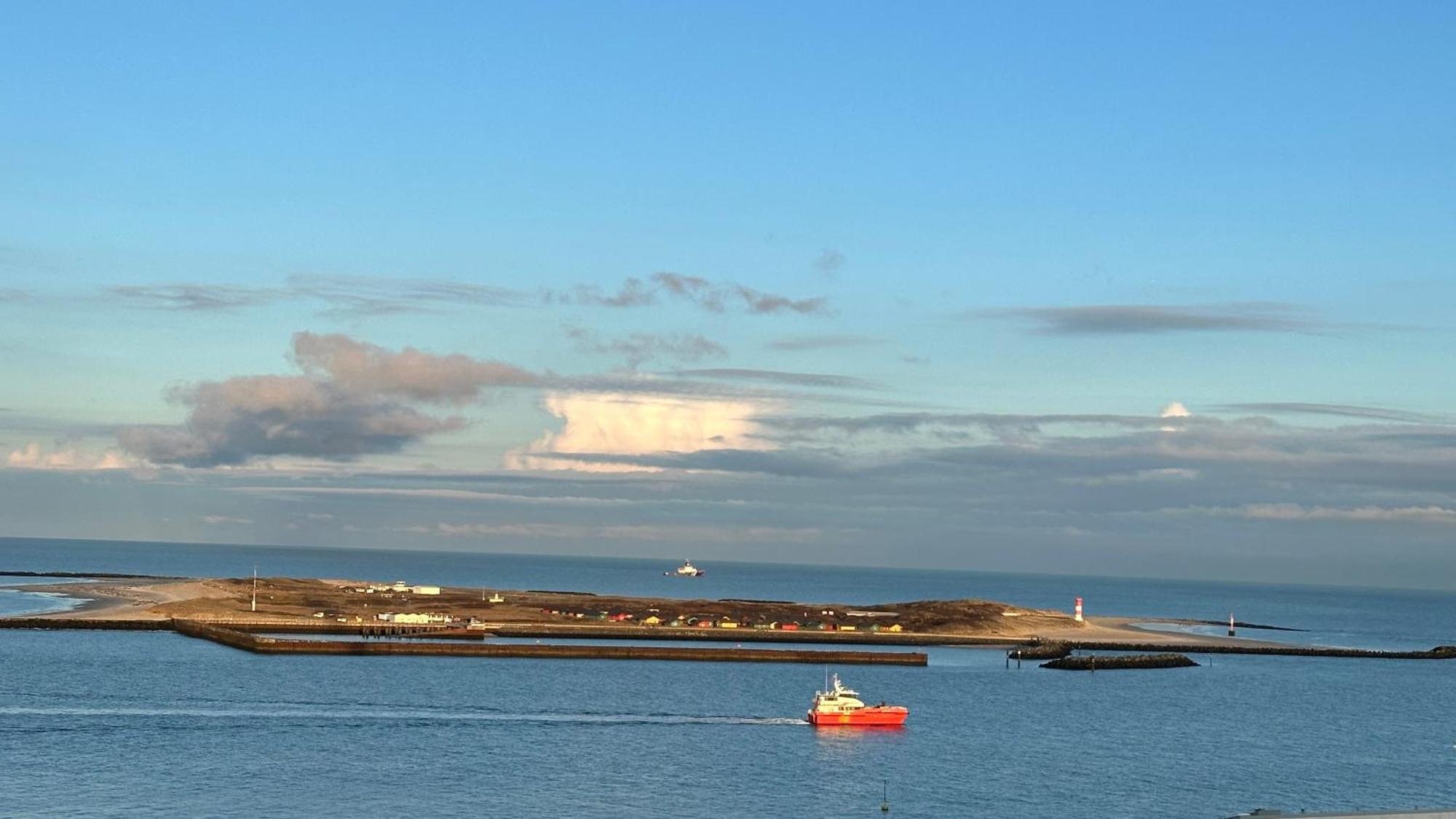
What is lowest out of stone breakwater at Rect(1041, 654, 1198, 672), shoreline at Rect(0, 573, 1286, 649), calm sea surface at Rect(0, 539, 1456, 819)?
calm sea surface at Rect(0, 539, 1456, 819)

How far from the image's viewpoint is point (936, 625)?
166 metres

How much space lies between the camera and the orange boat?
8775 cm

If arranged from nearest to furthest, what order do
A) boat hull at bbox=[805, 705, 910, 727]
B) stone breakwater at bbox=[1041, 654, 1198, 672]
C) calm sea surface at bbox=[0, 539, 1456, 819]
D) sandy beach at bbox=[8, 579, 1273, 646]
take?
calm sea surface at bbox=[0, 539, 1456, 819]
boat hull at bbox=[805, 705, 910, 727]
stone breakwater at bbox=[1041, 654, 1198, 672]
sandy beach at bbox=[8, 579, 1273, 646]

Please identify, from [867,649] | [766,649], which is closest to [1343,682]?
[867,649]

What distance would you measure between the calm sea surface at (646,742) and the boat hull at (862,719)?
965 millimetres

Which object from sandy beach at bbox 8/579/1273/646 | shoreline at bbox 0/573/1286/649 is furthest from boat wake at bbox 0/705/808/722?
sandy beach at bbox 8/579/1273/646

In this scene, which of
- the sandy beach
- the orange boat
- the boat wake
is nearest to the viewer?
the boat wake

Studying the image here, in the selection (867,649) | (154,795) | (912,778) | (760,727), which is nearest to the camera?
(154,795)

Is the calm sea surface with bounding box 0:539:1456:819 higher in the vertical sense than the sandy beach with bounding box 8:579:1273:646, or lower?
lower

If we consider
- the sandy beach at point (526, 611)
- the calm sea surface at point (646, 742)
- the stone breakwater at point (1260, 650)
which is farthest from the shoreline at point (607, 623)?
the calm sea surface at point (646, 742)

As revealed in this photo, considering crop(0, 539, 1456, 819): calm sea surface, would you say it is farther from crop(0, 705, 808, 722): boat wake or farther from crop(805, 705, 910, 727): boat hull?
crop(805, 705, 910, 727): boat hull

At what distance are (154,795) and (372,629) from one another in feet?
250

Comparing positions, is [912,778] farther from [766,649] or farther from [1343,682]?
[1343,682]

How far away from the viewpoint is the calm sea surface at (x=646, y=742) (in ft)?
210
